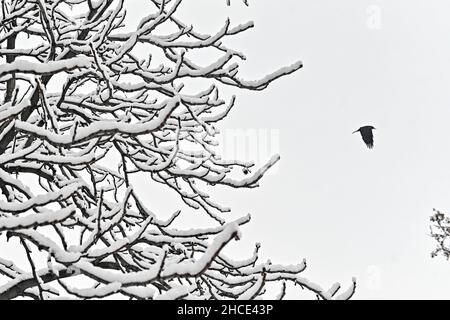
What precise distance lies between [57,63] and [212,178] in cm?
179

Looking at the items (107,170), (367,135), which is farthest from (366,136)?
(107,170)

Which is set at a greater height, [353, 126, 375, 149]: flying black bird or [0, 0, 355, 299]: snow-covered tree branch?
[353, 126, 375, 149]: flying black bird

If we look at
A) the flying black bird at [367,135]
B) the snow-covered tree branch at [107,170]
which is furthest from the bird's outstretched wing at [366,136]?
the snow-covered tree branch at [107,170]

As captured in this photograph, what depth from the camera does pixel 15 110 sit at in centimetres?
204

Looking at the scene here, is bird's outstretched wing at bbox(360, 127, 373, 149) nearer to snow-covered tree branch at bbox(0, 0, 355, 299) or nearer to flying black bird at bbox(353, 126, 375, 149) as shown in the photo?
flying black bird at bbox(353, 126, 375, 149)

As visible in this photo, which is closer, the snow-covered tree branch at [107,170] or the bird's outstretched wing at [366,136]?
the snow-covered tree branch at [107,170]

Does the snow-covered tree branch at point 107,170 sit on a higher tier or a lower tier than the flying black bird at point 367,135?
lower

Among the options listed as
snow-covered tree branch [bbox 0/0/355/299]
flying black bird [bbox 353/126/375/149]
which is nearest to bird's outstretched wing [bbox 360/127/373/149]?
flying black bird [bbox 353/126/375/149]

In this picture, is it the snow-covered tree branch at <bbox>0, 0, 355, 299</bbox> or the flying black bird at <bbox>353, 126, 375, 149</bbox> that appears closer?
the snow-covered tree branch at <bbox>0, 0, 355, 299</bbox>

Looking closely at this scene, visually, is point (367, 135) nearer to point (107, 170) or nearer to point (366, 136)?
point (366, 136)

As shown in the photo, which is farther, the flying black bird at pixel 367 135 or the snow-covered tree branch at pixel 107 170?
the flying black bird at pixel 367 135

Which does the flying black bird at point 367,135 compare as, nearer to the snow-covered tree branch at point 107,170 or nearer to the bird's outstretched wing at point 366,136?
the bird's outstretched wing at point 366,136
